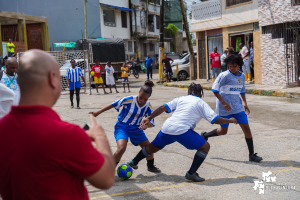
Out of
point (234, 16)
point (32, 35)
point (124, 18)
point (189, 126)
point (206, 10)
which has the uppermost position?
point (124, 18)

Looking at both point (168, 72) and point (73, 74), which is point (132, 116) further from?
point (168, 72)

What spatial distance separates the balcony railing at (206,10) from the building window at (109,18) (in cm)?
1580

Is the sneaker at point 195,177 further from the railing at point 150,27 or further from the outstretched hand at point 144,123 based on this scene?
the railing at point 150,27

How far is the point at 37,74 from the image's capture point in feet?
5.74

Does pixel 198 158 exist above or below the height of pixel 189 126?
below

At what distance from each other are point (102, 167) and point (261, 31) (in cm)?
1707

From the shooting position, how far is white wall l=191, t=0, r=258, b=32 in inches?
722

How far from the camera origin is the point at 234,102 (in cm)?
629

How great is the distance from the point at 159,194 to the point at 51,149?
10.4 feet

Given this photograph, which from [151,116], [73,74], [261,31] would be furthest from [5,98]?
[261,31]

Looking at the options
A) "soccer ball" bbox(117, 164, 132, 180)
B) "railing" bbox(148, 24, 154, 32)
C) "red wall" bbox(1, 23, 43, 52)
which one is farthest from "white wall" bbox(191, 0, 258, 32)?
"railing" bbox(148, 24, 154, 32)

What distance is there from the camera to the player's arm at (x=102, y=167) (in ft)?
5.93

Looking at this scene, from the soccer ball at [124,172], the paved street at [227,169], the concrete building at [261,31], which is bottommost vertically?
the paved street at [227,169]

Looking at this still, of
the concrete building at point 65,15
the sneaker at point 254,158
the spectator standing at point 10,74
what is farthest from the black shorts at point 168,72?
the spectator standing at point 10,74
